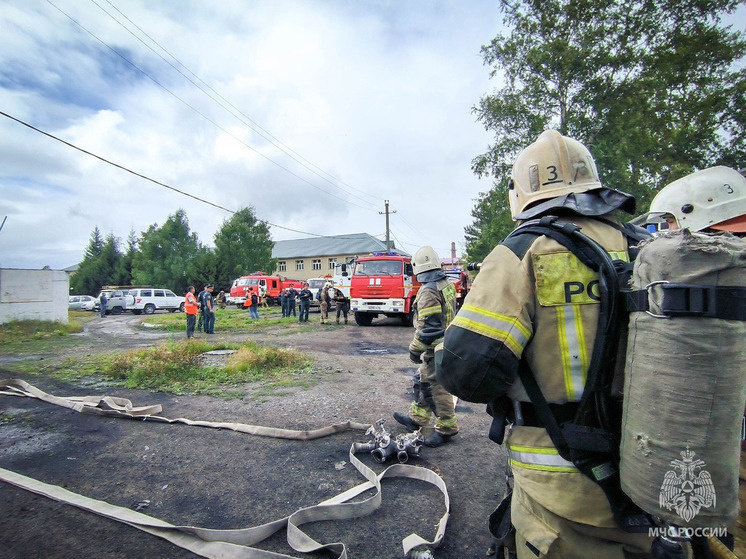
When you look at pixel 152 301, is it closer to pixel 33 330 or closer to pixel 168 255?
pixel 33 330

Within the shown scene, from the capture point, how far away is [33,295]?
16.1 meters

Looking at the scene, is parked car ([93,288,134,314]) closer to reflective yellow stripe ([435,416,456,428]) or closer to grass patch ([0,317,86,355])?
grass patch ([0,317,86,355])

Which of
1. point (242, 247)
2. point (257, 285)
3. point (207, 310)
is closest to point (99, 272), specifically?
point (242, 247)

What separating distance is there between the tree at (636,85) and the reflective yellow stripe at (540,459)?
752 inches

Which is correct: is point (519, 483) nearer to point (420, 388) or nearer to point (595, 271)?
point (595, 271)

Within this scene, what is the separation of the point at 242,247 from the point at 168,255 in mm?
10102

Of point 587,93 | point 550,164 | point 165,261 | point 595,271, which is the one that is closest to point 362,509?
point 595,271

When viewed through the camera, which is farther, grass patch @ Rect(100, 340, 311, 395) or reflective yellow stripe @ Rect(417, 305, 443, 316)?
grass patch @ Rect(100, 340, 311, 395)

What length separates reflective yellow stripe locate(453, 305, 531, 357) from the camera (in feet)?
4.18

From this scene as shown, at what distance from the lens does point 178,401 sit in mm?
5453

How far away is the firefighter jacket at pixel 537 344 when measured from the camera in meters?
1.25

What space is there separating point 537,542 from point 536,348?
0.61 metres

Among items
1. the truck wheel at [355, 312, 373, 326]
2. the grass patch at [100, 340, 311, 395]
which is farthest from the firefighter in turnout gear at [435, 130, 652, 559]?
the truck wheel at [355, 312, 373, 326]

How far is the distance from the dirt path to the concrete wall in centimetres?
1347
